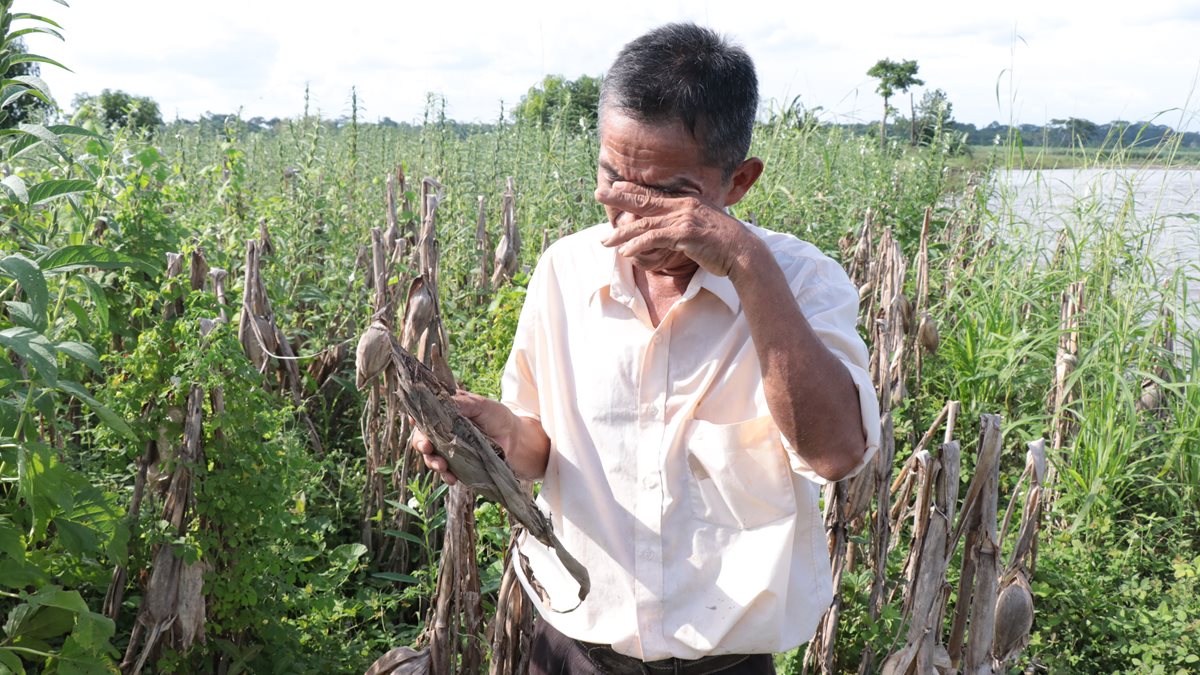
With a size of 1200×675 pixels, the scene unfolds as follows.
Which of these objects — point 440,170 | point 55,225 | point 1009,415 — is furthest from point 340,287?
point 1009,415

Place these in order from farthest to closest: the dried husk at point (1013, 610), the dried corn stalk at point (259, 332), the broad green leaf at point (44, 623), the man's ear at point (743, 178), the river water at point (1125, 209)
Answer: the river water at point (1125, 209), the dried corn stalk at point (259, 332), the broad green leaf at point (44, 623), the dried husk at point (1013, 610), the man's ear at point (743, 178)

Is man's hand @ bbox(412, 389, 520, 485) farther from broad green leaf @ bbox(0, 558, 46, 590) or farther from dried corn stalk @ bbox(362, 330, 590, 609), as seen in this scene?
broad green leaf @ bbox(0, 558, 46, 590)

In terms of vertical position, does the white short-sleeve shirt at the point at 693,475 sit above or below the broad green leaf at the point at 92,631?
above

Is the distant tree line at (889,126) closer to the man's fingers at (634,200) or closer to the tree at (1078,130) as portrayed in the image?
the tree at (1078,130)

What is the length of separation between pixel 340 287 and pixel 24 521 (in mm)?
2280

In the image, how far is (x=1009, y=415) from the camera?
4301 mm

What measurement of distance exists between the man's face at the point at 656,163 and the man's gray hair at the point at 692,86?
14 mm

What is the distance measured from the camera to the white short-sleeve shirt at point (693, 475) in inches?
60.9

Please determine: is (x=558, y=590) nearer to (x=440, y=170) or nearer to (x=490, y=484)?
(x=490, y=484)

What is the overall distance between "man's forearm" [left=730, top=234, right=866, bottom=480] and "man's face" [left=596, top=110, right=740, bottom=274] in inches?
7.2

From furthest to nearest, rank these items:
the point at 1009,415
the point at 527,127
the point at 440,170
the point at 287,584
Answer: the point at 527,127 < the point at 440,170 < the point at 1009,415 < the point at 287,584

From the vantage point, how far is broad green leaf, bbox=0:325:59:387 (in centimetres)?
162

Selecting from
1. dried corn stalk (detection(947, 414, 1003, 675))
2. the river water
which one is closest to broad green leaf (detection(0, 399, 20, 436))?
dried corn stalk (detection(947, 414, 1003, 675))

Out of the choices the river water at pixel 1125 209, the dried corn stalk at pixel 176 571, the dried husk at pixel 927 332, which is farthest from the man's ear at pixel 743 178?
the river water at pixel 1125 209
